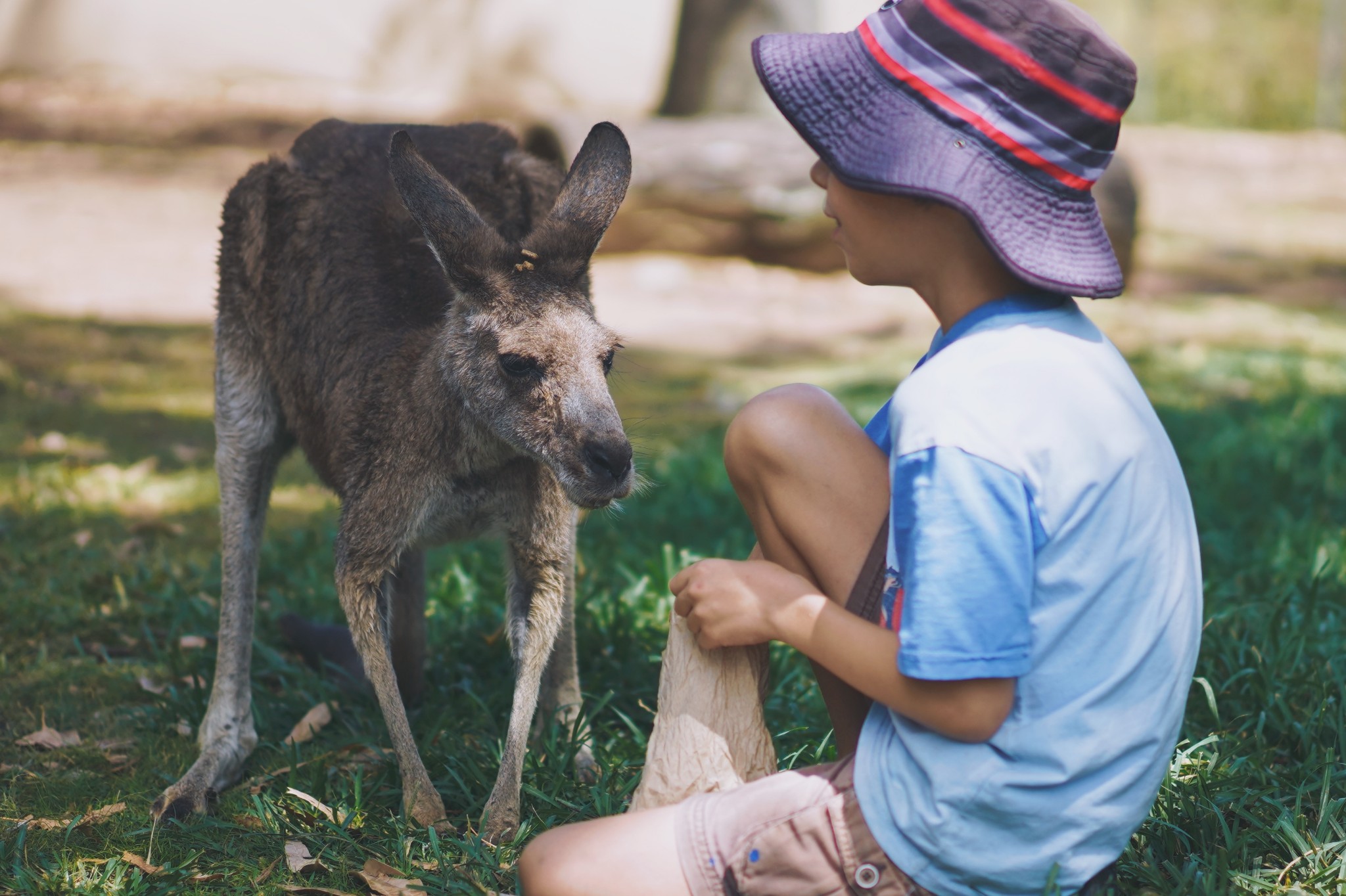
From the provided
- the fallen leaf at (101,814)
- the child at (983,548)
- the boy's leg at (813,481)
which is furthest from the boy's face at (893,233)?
the fallen leaf at (101,814)

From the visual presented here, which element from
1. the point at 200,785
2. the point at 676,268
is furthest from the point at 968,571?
the point at 676,268

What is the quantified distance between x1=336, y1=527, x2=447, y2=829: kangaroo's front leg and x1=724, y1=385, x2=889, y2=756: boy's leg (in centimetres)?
89

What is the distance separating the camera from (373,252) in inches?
122

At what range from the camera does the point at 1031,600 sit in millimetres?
1799

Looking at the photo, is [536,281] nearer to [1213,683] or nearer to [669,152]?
[1213,683]

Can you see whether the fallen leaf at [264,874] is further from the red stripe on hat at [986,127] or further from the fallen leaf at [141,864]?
the red stripe on hat at [986,127]

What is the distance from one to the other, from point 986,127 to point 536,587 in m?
1.40

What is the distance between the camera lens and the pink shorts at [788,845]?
1.89m

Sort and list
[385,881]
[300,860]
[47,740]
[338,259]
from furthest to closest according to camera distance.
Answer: [338,259]
[47,740]
[300,860]
[385,881]

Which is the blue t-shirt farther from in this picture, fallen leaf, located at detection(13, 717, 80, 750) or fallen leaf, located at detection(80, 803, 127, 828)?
fallen leaf, located at detection(13, 717, 80, 750)

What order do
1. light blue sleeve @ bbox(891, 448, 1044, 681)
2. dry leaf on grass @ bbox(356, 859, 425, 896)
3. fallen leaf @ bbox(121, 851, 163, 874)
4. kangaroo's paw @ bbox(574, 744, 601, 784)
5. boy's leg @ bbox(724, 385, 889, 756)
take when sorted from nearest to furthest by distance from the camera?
light blue sleeve @ bbox(891, 448, 1044, 681) → boy's leg @ bbox(724, 385, 889, 756) → dry leaf on grass @ bbox(356, 859, 425, 896) → fallen leaf @ bbox(121, 851, 163, 874) → kangaroo's paw @ bbox(574, 744, 601, 784)

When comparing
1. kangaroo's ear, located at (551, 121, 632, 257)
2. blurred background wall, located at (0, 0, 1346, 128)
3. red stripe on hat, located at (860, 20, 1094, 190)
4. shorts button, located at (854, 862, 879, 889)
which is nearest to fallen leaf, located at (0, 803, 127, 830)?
kangaroo's ear, located at (551, 121, 632, 257)

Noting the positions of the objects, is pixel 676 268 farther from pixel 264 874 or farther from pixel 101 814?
pixel 264 874

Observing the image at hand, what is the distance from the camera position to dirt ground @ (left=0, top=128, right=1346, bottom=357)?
7.91m
